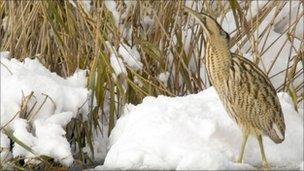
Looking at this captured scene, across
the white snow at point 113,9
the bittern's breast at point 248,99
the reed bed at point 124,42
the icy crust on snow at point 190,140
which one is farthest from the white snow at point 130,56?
the bittern's breast at point 248,99

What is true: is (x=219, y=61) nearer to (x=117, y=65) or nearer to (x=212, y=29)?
(x=212, y=29)

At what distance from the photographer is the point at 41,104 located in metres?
4.92

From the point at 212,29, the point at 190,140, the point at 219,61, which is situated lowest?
the point at 190,140

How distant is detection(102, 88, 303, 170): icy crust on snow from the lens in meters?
4.09

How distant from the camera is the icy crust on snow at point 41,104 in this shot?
4625 millimetres

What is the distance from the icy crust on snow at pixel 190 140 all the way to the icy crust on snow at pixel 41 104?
388mm

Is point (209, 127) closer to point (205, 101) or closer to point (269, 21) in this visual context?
point (205, 101)

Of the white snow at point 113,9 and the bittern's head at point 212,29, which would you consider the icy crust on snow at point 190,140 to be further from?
the white snow at point 113,9

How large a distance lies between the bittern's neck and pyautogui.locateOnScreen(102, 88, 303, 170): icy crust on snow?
0.22m

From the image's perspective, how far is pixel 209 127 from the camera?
13.9 ft

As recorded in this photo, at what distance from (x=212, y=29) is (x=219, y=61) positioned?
0.16 m

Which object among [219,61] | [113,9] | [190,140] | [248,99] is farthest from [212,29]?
[113,9]

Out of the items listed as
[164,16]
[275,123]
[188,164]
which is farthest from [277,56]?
[188,164]

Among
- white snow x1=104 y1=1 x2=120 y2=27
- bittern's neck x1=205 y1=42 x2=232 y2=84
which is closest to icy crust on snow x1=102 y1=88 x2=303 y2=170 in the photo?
bittern's neck x1=205 y1=42 x2=232 y2=84
